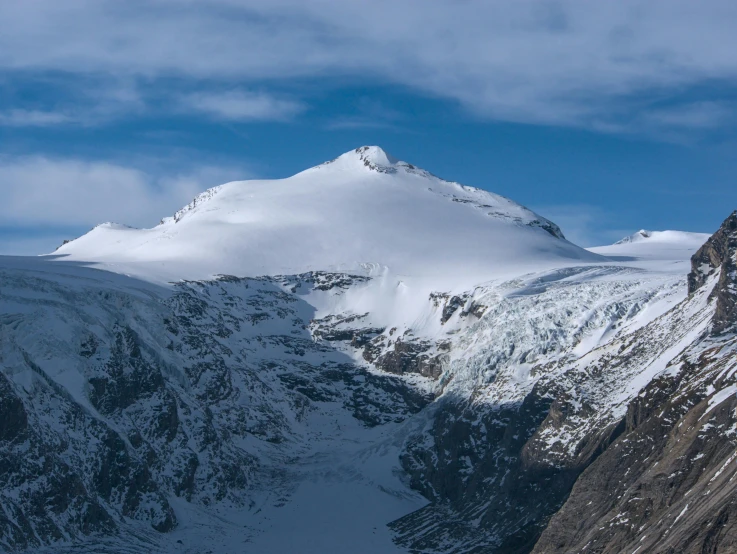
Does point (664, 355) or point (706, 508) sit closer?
point (706, 508)

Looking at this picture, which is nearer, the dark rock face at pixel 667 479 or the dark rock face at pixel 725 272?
the dark rock face at pixel 667 479

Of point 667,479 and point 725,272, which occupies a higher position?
point 725,272

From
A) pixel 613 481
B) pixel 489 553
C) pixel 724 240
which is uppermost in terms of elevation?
pixel 724 240

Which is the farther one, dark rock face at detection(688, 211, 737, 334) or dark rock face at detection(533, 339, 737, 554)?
dark rock face at detection(688, 211, 737, 334)

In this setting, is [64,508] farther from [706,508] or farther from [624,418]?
[706,508]

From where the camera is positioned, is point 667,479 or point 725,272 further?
point 725,272

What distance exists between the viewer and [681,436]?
497ft

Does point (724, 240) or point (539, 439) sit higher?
point (724, 240)

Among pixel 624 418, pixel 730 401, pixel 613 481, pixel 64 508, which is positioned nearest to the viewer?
pixel 730 401

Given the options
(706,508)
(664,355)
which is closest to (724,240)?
(664,355)

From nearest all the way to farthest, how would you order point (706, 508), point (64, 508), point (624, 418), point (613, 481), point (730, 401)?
point (706, 508) → point (730, 401) → point (613, 481) → point (624, 418) → point (64, 508)

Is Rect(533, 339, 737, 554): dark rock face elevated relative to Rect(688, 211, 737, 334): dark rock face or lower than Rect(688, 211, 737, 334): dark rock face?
lower

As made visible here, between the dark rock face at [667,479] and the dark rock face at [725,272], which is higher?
the dark rock face at [725,272]

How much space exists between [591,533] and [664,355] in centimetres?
3687
